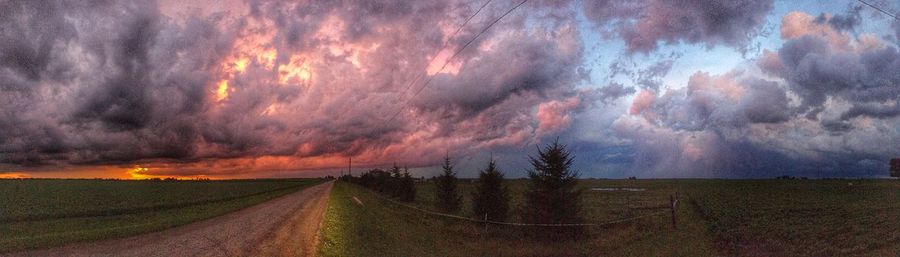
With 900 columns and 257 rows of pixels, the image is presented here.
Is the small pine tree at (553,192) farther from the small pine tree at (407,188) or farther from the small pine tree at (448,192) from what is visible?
the small pine tree at (407,188)

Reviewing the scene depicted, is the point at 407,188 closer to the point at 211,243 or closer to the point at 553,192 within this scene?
the point at 553,192

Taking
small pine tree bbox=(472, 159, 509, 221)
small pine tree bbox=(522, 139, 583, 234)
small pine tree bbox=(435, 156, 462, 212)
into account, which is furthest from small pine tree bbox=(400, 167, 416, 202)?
small pine tree bbox=(522, 139, 583, 234)

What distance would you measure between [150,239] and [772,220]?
128 ft

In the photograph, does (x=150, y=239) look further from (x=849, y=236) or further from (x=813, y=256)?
(x=849, y=236)

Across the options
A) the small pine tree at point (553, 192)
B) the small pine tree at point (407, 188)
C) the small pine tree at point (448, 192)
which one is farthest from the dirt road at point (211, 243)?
the small pine tree at point (407, 188)

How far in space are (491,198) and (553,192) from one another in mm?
7391

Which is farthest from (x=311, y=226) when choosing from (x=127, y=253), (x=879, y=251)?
(x=879, y=251)

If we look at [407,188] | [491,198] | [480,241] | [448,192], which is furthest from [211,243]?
[407,188]

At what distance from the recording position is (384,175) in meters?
90.0

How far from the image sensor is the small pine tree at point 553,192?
2542 centimetres

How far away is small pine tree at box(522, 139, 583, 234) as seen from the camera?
1001 inches

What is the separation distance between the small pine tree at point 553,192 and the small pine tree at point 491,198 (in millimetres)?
5449

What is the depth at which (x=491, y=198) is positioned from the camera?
32.3 metres

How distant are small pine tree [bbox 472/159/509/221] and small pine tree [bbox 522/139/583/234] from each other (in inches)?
215
